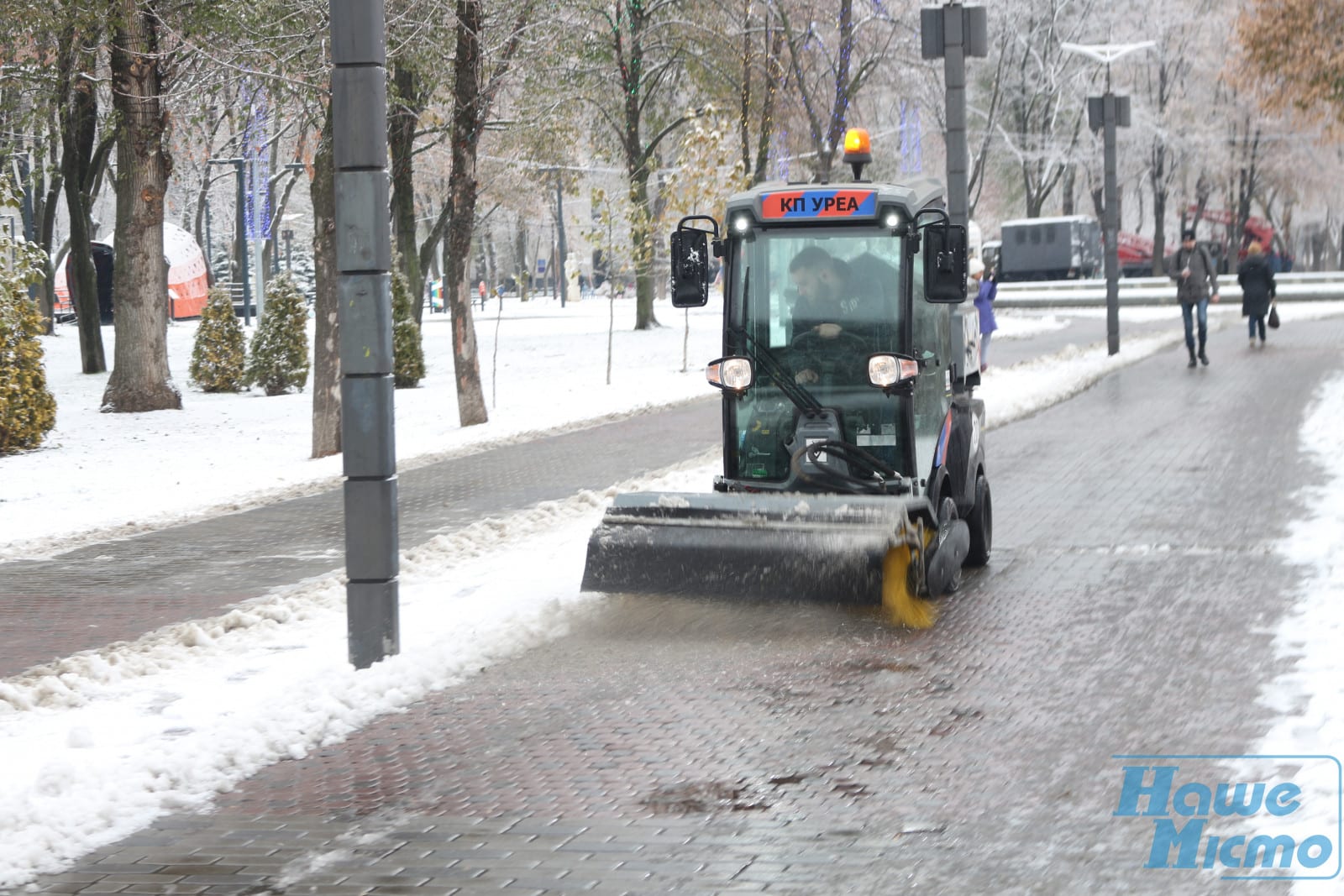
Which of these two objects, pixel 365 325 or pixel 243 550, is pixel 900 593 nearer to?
pixel 365 325

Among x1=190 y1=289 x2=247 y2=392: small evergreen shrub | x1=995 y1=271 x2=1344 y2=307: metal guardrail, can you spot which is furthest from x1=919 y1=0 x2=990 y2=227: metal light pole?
x1=995 y1=271 x2=1344 y2=307: metal guardrail

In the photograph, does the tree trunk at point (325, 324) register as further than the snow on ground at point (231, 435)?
Yes

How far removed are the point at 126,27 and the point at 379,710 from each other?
50.7 feet

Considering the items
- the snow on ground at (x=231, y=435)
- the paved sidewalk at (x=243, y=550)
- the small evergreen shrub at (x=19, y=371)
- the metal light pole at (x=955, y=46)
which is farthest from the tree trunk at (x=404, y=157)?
the metal light pole at (x=955, y=46)

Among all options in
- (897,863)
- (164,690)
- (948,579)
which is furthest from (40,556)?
(897,863)

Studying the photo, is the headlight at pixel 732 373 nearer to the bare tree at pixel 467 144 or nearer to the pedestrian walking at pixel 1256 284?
the bare tree at pixel 467 144

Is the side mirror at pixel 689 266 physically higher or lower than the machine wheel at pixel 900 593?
higher

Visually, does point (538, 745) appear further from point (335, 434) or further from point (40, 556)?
point (335, 434)

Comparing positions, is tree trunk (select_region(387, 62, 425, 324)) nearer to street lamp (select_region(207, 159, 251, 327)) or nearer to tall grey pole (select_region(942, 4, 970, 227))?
street lamp (select_region(207, 159, 251, 327))

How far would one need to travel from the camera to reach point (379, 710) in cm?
700

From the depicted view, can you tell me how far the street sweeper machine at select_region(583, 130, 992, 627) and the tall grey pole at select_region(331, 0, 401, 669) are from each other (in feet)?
4.47

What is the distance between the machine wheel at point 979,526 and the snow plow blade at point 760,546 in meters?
1.23

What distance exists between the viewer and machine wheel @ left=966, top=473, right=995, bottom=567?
9.96 metres

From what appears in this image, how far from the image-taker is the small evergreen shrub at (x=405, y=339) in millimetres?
25938
